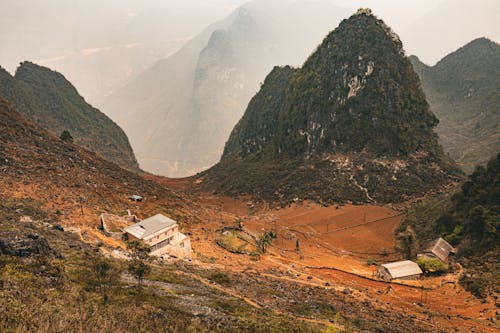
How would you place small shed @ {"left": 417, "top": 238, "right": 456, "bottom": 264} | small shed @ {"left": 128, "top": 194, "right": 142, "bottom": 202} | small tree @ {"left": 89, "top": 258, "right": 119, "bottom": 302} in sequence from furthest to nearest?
small shed @ {"left": 128, "top": 194, "right": 142, "bottom": 202} < small shed @ {"left": 417, "top": 238, "right": 456, "bottom": 264} < small tree @ {"left": 89, "top": 258, "right": 119, "bottom": 302}

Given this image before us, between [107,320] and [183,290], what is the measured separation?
8973 mm

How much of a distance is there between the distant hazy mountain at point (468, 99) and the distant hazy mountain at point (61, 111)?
307 ft

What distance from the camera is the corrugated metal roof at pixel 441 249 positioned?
35.3m

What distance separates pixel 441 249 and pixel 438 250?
72 cm

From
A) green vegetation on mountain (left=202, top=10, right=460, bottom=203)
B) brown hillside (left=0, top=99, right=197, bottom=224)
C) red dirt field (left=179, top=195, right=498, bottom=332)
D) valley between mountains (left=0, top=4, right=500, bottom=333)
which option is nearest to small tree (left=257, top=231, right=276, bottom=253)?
valley between mountains (left=0, top=4, right=500, bottom=333)

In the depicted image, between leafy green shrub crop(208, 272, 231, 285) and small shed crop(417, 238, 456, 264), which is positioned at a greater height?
leafy green shrub crop(208, 272, 231, 285)

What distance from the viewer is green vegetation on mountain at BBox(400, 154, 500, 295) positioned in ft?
101

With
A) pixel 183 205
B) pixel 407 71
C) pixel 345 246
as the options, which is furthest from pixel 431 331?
pixel 407 71

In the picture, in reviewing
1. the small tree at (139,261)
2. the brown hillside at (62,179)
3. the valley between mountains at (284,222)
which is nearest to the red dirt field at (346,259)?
the valley between mountains at (284,222)

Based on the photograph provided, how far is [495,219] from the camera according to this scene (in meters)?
34.9

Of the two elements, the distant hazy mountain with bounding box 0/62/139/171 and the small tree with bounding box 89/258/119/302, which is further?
the distant hazy mountain with bounding box 0/62/139/171

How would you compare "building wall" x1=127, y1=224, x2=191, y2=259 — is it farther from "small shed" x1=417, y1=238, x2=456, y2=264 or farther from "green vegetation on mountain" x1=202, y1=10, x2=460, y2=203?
"green vegetation on mountain" x1=202, y1=10, x2=460, y2=203

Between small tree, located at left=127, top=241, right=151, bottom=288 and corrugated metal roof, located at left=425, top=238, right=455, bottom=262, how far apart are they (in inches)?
1073

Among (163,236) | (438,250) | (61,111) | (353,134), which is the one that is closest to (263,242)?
(163,236)
